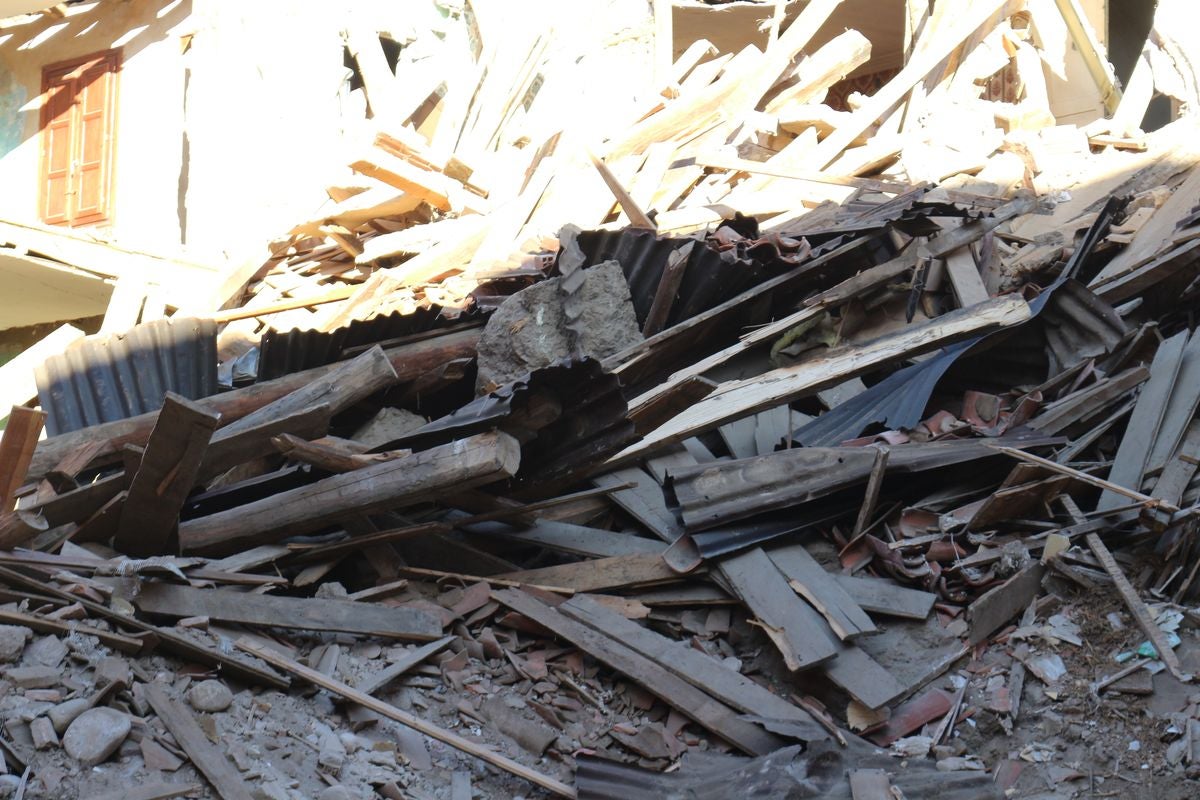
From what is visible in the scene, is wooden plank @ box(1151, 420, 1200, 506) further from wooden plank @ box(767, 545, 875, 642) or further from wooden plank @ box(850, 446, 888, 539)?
wooden plank @ box(767, 545, 875, 642)

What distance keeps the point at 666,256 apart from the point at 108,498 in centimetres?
322

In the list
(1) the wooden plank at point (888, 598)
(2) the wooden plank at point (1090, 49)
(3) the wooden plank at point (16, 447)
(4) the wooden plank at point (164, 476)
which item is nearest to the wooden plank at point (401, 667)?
(4) the wooden plank at point (164, 476)

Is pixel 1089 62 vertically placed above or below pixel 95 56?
below

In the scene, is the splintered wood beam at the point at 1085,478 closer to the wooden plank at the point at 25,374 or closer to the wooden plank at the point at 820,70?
the wooden plank at the point at 25,374

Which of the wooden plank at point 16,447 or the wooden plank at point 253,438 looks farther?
the wooden plank at point 253,438

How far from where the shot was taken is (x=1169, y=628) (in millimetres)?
3918

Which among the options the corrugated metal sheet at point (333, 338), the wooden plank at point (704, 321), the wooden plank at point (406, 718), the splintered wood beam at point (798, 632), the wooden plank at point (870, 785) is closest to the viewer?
the wooden plank at point (870, 785)

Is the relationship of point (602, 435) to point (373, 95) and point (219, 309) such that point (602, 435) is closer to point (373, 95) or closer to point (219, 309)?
point (219, 309)

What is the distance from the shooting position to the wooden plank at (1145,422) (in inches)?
178

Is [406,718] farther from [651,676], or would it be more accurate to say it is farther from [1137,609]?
[1137,609]

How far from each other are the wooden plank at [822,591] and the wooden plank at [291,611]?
1.43m

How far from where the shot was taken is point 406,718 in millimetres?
3672

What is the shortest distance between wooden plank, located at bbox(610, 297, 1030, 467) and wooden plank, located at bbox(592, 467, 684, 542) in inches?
3.3

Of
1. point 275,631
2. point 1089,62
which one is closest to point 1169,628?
point 275,631
